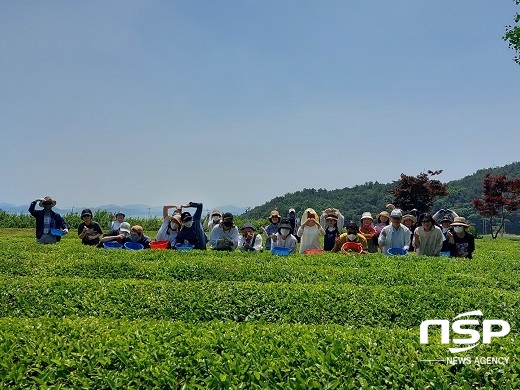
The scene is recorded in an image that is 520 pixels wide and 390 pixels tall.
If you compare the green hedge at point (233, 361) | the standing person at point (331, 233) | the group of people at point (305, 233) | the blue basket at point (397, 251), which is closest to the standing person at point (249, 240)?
the group of people at point (305, 233)

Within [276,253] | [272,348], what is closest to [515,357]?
[272,348]

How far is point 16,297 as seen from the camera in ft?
23.5

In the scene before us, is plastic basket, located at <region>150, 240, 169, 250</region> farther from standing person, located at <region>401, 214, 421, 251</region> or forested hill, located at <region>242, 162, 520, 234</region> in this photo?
forested hill, located at <region>242, 162, 520, 234</region>

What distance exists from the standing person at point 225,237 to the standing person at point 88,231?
383 cm

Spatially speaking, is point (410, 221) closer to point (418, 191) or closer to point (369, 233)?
point (369, 233)

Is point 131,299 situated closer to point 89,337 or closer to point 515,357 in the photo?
point 89,337

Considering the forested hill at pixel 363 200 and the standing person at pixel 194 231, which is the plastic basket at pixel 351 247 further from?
the forested hill at pixel 363 200

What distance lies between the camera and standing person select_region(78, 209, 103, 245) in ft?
45.5

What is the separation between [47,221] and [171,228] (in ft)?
11.5

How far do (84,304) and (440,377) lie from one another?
5.03 meters

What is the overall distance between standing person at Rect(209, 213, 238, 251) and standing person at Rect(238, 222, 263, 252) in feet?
1.03

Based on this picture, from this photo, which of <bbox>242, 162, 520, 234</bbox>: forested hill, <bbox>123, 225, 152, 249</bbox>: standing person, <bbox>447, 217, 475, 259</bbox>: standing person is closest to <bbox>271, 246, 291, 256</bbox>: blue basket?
<bbox>123, 225, 152, 249</bbox>: standing person

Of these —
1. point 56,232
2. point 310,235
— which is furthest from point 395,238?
point 56,232

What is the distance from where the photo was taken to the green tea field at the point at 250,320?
13.5 feet
